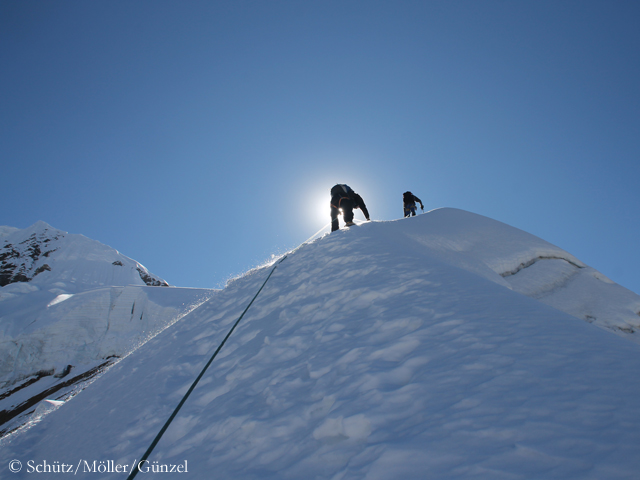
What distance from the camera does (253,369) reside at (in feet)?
9.01

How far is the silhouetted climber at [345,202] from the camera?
8203mm

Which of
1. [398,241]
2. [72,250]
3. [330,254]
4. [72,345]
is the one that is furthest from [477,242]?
[72,250]

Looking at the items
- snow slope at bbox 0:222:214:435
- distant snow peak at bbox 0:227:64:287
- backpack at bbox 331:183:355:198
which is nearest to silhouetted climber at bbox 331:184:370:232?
backpack at bbox 331:183:355:198

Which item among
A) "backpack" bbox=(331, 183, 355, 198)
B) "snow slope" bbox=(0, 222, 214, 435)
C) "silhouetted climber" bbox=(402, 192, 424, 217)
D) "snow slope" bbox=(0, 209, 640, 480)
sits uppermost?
"backpack" bbox=(331, 183, 355, 198)

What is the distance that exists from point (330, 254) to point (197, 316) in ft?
9.19

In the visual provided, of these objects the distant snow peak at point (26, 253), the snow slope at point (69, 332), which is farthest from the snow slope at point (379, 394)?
the distant snow peak at point (26, 253)

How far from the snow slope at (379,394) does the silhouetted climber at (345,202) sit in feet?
12.7

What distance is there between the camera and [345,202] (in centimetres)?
826

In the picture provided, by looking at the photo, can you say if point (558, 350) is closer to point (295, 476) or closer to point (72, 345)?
point (295, 476)

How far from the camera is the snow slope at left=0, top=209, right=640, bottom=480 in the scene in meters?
1.25

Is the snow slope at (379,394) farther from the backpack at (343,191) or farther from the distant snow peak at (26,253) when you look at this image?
the distant snow peak at (26,253)

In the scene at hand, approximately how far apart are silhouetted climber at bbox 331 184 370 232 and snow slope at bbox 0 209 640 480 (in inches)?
152

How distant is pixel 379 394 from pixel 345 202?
6828mm

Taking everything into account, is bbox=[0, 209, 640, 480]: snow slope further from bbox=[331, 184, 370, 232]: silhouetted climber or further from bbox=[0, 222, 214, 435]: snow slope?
bbox=[0, 222, 214, 435]: snow slope
